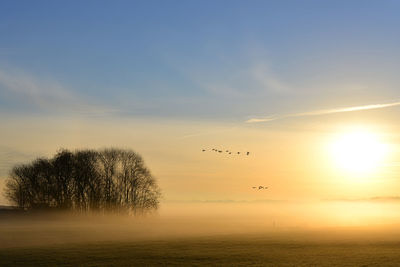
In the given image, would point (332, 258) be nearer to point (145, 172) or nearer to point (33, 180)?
point (145, 172)

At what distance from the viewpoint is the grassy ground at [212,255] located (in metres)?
47.4

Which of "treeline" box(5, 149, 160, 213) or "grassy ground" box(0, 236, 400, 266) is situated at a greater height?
"treeline" box(5, 149, 160, 213)

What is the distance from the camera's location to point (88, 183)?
119m

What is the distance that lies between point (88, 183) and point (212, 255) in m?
70.6

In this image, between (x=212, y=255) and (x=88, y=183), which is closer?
(x=212, y=255)

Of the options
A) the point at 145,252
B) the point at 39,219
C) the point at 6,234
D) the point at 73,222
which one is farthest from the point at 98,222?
the point at 145,252

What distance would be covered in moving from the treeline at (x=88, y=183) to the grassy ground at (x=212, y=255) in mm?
56720

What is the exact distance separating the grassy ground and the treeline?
5672cm

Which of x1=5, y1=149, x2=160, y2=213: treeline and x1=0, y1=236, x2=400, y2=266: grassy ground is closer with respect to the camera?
x1=0, y1=236, x2=400, y2=266: grassy ground

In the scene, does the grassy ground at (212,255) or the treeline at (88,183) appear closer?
the grassy ground at (212,255)

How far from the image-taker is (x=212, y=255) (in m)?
53.2

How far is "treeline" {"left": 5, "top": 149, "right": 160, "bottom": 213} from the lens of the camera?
119 meters

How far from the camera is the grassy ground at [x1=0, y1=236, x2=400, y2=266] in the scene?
47.4 m

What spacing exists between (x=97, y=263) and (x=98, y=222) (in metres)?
66.4
